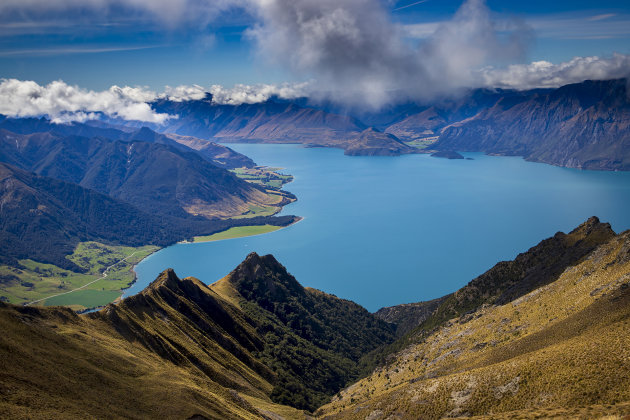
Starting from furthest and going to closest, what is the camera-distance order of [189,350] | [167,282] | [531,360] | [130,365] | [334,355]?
[334,355], [167,282], [189,350], [130,365], [531,360]

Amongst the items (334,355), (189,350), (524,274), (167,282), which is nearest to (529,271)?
(524,274)

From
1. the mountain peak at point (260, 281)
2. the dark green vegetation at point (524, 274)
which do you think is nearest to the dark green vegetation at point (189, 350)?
the mountain peak at point (260, 281)

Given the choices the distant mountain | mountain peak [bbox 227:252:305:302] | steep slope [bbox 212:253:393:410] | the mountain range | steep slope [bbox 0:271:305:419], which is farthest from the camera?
mountain peak [bbox 227:252:305:302]

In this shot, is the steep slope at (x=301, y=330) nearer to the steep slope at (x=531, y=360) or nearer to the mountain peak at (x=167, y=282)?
the steep slope at (x=531, y=360)

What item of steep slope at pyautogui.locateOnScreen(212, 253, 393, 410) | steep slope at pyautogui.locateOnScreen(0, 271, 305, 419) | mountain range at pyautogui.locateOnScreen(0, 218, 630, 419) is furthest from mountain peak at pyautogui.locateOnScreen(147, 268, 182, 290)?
steep slope at pyautogui.locateOnScreen(212, 253, 393, 410)

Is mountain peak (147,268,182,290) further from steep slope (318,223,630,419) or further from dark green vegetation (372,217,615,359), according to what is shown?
dark green vegetation (372,217,615,359)

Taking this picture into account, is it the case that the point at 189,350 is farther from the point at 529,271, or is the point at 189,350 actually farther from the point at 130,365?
the point at 529,271

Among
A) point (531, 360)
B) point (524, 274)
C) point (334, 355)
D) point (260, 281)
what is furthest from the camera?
point (260, 281)
